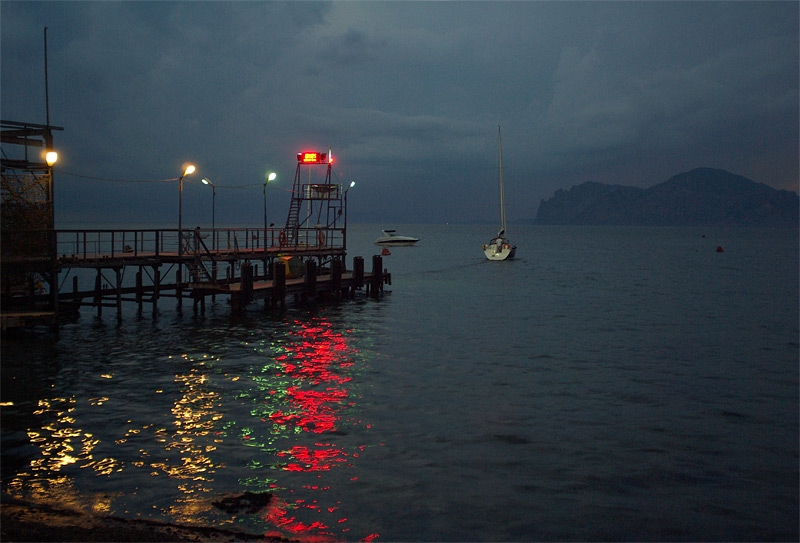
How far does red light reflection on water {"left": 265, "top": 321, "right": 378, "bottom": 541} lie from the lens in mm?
10531

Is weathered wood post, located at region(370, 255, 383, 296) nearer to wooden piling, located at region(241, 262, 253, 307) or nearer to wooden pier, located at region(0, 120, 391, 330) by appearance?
wooden pier, located at region(0, 120, 391, 330)

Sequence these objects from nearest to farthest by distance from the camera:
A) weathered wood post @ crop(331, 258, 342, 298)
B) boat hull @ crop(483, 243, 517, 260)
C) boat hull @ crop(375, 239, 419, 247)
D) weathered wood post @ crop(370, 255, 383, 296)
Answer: weathered wood post @ crop(331, 258, 342, 298)
weathered wood post @ crop(370, 255, 383, 296)
boat hull @ crop(483, 243, 517, 260)
boat hull @ crop(375, 239, 419, 247)

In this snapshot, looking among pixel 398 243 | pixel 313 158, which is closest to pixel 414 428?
pixel 313 158

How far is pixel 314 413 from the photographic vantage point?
684 inches

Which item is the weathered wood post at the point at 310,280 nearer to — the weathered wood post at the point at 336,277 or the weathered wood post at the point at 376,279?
the weathered wood post at the point at 336,277

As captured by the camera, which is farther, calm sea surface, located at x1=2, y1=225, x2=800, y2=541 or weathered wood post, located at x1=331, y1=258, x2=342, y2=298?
weathered wood post, located at x1=331, y1=258, x2=342, y2=298

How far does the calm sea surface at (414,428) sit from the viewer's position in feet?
36.4

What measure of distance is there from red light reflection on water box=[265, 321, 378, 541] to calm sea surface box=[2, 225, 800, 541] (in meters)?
0.07

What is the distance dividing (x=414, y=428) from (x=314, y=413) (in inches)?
120

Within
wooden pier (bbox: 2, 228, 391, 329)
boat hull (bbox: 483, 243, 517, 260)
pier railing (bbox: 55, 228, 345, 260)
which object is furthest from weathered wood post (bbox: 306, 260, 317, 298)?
boat hull (bbox: 483, 243, 517, 260)

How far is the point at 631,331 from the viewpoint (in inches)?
1275

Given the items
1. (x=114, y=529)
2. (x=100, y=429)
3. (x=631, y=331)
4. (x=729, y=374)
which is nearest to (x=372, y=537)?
(x=114, y=529)

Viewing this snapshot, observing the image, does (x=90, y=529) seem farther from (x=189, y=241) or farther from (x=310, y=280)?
(x=189, y=241)

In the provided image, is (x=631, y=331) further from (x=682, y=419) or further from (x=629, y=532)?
(x=629, y=532)
